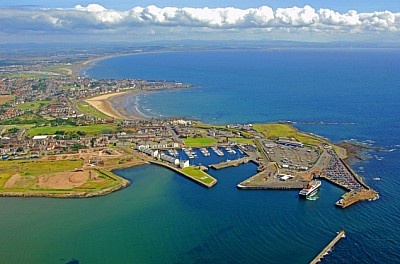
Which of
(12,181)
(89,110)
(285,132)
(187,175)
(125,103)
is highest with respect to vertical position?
(12,181)

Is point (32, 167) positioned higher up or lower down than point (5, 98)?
higher up

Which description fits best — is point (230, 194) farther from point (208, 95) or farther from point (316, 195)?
point (208, 95)

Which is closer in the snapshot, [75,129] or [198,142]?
[198,142]

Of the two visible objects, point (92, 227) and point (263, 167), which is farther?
point (263, 167)

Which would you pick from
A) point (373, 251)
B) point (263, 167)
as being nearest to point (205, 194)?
point (263, 167)

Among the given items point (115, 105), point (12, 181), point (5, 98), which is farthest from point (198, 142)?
point (5, 98)

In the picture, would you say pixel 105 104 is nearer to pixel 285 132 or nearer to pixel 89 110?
pixel 89 110

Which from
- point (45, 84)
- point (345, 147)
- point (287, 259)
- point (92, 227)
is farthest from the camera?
point (45, 84)
